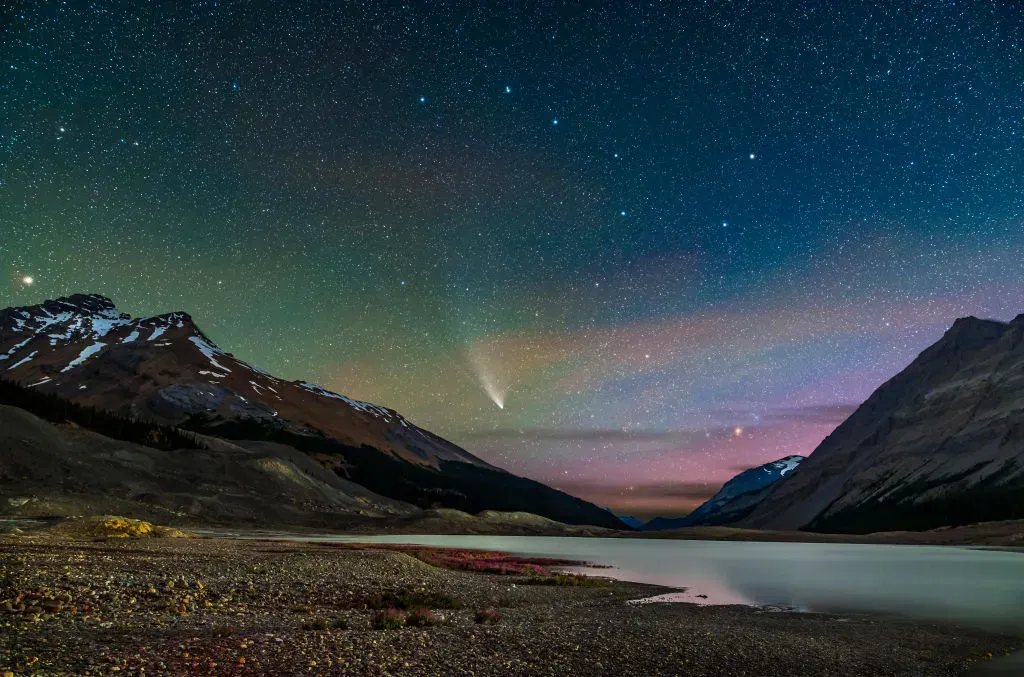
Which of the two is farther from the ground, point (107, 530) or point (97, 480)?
point (97, 480)

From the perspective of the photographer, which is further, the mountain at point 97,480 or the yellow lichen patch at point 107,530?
the mountain at point 97,480

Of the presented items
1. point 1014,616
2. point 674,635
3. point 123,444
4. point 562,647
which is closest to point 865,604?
point 1014,616

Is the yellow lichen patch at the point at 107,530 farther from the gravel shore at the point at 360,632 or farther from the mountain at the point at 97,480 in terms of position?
the mountain at the point at 97,480

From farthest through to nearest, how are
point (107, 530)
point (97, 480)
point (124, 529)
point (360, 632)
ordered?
1. point (97, 480)
2. point (124, 529)
3. point (107, 530)
4. point (360, 632)

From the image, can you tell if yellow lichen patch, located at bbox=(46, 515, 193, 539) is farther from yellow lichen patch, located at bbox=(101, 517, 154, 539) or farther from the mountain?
the mountain

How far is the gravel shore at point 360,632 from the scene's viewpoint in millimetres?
19422

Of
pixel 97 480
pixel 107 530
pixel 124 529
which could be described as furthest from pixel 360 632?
pixel 97 480

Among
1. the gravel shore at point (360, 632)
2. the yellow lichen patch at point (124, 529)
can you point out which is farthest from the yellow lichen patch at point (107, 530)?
the gravel shore at point (360, 632)

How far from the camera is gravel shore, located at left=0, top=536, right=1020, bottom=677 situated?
19.4 m

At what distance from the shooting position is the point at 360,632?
24547 millimetres

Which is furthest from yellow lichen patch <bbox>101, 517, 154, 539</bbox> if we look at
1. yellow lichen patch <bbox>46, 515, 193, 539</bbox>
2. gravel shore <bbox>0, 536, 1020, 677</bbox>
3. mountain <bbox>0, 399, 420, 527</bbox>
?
mountain <bbox>0, 399, 420, 527</bbox>

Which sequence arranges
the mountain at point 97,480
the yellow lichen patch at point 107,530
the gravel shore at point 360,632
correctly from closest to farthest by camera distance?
the gravel shore at point 360,632 < the yellow lichen patch at point 107,530 < the mountain at point 97,480

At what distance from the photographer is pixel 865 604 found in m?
46.9

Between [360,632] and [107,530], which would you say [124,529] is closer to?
[107,530]
